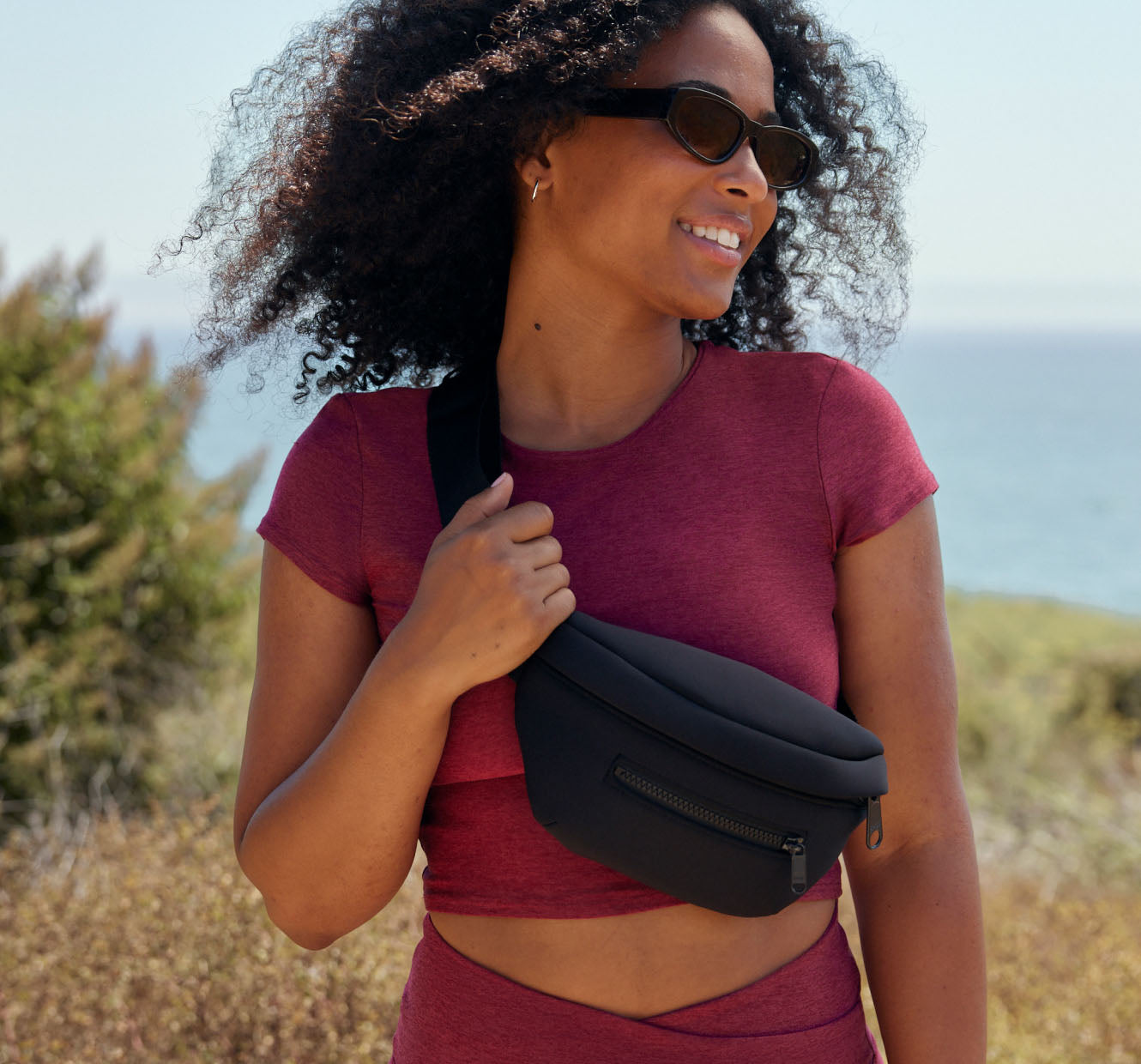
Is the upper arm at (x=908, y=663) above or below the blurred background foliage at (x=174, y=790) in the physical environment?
above

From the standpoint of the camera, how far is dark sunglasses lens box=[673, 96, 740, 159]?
161 centimetres

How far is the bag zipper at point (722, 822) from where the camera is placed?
4.50 ft

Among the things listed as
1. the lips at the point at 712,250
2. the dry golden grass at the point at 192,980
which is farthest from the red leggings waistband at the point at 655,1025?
the dry golden grass at the point at 192,980

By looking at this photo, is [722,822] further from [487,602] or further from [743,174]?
[743,174]

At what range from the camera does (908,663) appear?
1549mm

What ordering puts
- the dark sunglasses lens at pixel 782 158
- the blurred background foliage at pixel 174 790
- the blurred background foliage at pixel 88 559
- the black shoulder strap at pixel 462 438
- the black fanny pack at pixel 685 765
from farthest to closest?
the blurred background foliage at pixel 88 559 < the blurred background foliage at pixel 174 790 < the dark sunglasses lens at pixel 782 158 < the black shoulder strap at pixel 462 438 < the black fanny pack at pixel 685 765

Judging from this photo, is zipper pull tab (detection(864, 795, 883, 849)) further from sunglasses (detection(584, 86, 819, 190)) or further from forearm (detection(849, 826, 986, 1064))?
sunglasses (detection(584, 86, 819, 190))

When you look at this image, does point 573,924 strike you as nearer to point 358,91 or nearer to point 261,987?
point 358,91

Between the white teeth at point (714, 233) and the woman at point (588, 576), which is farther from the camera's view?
the white teeth at point (714, 233)

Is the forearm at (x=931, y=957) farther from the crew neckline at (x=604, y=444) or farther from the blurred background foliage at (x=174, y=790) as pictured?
the blurred background foliage at (x=174, y=790)

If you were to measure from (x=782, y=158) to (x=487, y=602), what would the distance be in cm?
82

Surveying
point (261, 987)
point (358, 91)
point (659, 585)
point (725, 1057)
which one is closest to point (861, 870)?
point (725, 1057)

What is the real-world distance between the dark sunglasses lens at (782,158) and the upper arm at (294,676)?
2.80 ft

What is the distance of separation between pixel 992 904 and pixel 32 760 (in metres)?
4.51
